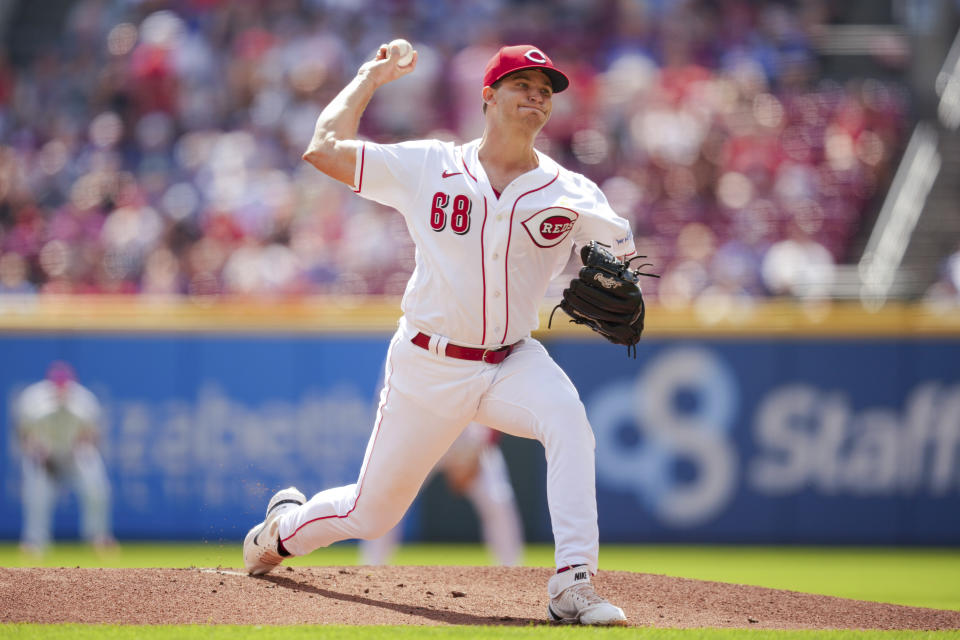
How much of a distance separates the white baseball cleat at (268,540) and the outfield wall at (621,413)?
19.2 ft

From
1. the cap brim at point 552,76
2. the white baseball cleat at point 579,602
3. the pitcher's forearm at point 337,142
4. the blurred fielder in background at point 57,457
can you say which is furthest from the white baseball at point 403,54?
the blurred fielder in background at point 57,457

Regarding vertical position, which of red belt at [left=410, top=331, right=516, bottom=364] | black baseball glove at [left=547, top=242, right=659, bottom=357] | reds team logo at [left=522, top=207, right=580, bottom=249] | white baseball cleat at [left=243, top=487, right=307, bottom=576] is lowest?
white baseball cleat at [left=243, top=487, right=307, bottom=576]

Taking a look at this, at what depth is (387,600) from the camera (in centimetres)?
530

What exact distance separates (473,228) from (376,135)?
9297 millimetres

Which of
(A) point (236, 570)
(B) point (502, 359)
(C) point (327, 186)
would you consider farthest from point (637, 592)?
(C) point (327, 186)

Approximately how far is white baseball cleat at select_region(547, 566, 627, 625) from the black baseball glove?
3.15ft

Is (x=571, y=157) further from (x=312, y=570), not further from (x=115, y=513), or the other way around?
(x=312, y=570)

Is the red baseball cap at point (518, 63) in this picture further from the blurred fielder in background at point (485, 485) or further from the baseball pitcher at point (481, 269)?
the blurred fielder in background at point (485, 485)

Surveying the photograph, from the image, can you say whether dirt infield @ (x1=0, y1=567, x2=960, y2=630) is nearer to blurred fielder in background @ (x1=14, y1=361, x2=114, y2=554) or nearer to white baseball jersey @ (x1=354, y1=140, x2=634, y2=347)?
white baseball jersey @ (x1=354, y1=140, x2=634, y2=347)

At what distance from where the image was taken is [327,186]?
516 inches

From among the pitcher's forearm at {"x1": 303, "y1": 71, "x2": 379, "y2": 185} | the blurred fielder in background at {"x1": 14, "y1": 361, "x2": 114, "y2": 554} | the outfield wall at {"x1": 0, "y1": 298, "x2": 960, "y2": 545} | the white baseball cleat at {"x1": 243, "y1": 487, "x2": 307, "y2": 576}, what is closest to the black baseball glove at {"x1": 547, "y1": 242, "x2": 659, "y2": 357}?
the pitcher's forearm at {"x1": 303, "y1": 71, "x2": 379, "y2": 185}

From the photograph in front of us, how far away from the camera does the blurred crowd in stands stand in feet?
40.8

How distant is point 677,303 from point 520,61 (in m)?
7.23

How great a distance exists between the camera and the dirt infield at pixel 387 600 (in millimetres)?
4895
